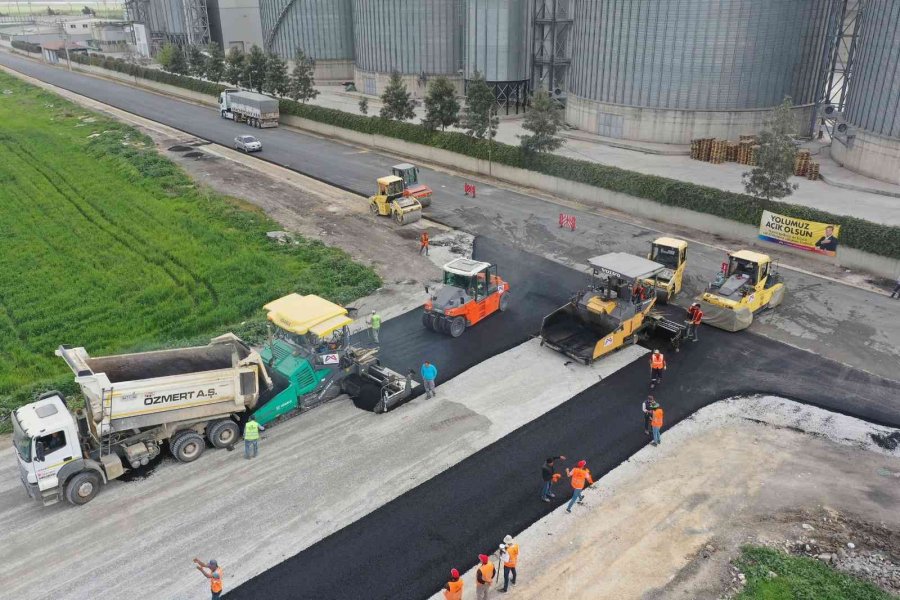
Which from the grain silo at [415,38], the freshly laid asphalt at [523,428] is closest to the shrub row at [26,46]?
the grain silo at [415,38]

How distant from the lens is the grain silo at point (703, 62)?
46750 mm

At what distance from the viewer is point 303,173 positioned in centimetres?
4706

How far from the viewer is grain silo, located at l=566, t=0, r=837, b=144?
46.8 metres

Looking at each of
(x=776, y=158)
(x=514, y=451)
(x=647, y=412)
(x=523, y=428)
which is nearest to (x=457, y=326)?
(x=523, y=428)

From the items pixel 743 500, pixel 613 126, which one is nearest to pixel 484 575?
pixel 743 500

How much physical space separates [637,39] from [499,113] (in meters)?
16.7

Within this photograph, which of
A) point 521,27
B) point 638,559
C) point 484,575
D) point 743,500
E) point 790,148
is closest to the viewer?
point 484,575

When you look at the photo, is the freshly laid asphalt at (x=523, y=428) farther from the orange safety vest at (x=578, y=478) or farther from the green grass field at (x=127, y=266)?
the green grass field at (x=127, y=266)

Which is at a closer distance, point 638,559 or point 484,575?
point 484,575

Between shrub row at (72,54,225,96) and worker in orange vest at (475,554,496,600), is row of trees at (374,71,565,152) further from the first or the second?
shrub row at (72,54,225,96)

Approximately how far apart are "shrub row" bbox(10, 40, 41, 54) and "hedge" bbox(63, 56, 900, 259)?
101975mm

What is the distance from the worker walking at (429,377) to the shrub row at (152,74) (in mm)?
64398

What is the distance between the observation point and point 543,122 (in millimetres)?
40781

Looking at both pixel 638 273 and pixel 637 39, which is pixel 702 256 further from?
pixel 637 39
